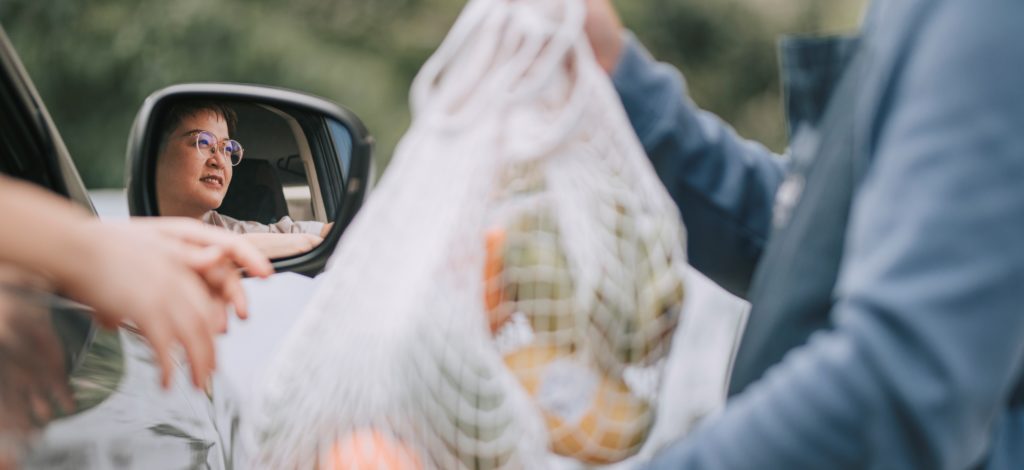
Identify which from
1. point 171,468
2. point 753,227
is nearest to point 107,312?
point 171,468

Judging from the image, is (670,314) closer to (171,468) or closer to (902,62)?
(902,62)

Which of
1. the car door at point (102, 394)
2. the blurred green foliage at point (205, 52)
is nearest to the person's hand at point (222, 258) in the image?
the car door at point (102, 394)

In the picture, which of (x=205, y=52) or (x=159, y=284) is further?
(x=205, y=52)

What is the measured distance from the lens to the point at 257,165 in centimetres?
136

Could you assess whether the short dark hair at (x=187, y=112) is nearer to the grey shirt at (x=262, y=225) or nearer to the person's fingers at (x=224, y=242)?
the grey shirt at (x=262, y=225)

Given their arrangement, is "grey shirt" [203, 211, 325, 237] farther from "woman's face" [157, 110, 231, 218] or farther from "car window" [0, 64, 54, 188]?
"car window" [0, 64, 54, 188]

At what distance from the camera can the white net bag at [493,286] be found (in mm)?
939

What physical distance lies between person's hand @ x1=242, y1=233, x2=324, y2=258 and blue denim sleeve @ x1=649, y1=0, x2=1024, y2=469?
0.73m

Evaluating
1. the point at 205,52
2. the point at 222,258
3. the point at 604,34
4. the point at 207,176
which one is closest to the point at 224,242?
the point at 222,258

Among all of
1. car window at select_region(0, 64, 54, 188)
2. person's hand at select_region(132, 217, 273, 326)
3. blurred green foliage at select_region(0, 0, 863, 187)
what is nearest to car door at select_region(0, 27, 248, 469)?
car window at select_region(0, 64, 54, 188)

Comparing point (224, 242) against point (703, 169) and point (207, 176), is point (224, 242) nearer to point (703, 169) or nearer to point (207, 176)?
point (207, 176)

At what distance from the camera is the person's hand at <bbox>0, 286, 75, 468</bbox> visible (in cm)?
76

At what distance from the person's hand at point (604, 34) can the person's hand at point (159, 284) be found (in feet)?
1.40

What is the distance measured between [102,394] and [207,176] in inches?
15.4
